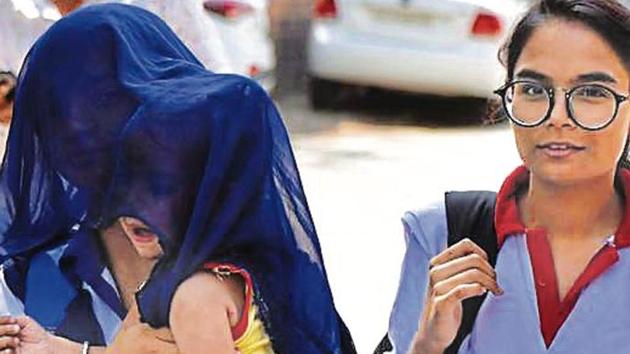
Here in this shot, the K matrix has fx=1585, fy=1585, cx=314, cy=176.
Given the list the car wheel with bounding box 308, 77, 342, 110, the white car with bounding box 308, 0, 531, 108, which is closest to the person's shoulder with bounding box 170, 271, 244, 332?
the white car with bounding box 308, 0, 531, 108

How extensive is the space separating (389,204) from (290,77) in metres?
4.14

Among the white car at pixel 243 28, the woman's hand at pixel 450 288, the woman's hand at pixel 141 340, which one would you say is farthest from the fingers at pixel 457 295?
the white car at pixel 243 28

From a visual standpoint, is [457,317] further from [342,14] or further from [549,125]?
[342,14]

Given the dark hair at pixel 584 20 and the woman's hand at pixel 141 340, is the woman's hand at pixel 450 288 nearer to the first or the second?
the dark hair at pixel 584 20

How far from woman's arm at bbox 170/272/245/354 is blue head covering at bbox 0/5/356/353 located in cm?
2

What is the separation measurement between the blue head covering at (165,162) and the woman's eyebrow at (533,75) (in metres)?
0.38

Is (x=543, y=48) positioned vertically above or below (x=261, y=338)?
above

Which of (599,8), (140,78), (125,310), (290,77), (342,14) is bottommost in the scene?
(290,77)

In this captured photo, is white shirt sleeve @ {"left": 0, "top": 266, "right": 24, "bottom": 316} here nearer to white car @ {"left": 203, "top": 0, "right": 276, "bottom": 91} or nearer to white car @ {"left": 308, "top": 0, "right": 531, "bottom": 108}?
white car @ {"left": 203, "top": 0, "right": 276, "bottom": 91}

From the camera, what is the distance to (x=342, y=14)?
34.7 feet

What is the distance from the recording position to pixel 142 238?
2342mm

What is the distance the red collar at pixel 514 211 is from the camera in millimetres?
2381

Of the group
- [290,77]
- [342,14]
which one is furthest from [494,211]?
[290,77]

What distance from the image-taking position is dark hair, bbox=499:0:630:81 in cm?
237
